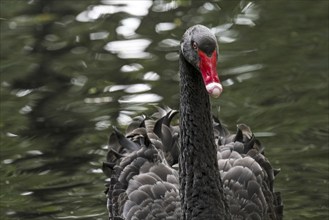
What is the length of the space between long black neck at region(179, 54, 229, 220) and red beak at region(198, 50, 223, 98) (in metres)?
0.53

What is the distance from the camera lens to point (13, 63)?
8.90m

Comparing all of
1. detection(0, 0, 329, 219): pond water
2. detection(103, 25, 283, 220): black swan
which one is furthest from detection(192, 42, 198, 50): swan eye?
detection(0, 0, 329, 219): pond water

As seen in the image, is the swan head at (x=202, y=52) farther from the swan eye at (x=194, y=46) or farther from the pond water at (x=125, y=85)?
the pond water at (x=125, y=85)

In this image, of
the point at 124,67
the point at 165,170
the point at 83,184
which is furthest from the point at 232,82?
the point at 165,170

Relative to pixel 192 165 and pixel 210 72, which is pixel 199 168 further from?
pixel 210 72

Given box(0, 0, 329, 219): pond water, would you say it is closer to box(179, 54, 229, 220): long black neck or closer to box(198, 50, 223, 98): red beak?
box(179, 54, 229, 220): long black neck

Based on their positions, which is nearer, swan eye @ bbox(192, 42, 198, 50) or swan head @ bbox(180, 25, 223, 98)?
swan head @ bbox(180, 25, 223, 98)

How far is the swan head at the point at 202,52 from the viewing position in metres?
4.89

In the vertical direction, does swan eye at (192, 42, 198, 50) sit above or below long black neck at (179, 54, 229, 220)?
above

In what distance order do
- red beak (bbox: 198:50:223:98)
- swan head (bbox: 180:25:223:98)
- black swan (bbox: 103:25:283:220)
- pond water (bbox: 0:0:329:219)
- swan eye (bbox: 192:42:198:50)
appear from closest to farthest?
red beak (bbox: 198:50:223:98) < swan head (bbox: 180:25:223:98) < swan eye (bbox: 192:42:198:50) < black swan (bbox: 103:25:283:220) < pond water (bbox: 0:0:329:219)

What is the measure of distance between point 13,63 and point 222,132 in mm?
2968

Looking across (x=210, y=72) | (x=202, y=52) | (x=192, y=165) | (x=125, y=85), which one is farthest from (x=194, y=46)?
(x=125, y=85)

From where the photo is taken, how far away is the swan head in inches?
193

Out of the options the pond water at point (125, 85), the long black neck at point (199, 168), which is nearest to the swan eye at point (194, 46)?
the long black neck at point (199, 168)
